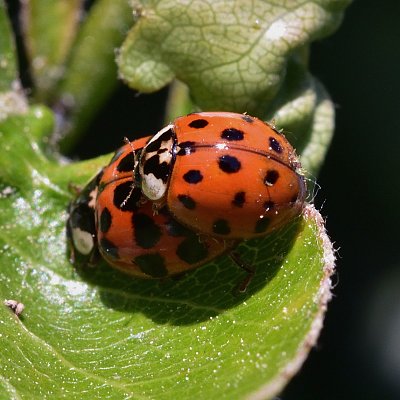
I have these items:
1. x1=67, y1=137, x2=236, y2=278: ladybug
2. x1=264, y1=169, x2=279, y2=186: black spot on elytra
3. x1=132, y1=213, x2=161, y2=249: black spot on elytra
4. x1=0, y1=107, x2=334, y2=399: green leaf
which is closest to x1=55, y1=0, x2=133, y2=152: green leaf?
x1=0, y1=107, x2=334, y2=399: green leaf

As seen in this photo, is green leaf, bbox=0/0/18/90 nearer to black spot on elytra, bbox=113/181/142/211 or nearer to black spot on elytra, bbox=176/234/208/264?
black spot on elytra, bbox=113/181/142/211

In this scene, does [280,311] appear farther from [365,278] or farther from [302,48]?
[365,278]

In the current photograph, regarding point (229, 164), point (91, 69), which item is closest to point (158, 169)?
point (229, 164)

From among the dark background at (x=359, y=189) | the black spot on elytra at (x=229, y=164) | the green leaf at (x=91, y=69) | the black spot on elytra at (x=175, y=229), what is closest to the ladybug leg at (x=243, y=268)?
the black spot on elytra at (x=175, y=229)

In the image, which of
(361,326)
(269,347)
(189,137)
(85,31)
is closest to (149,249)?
(189,137)

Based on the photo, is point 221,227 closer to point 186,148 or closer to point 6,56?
point 186,148

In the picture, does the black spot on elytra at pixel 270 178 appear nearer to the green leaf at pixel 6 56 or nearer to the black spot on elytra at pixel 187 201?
the black spot on elytra at pixel 187 201
